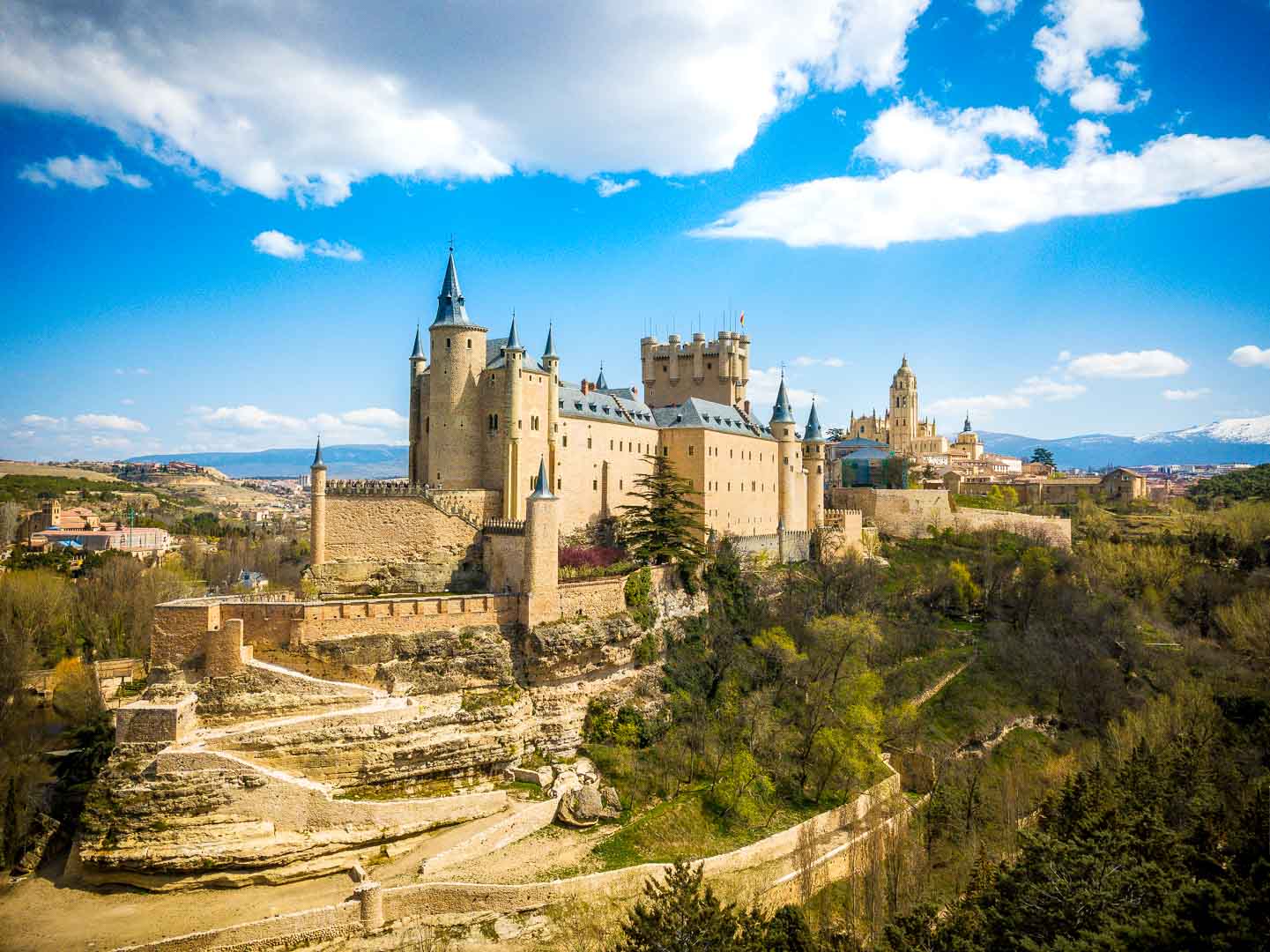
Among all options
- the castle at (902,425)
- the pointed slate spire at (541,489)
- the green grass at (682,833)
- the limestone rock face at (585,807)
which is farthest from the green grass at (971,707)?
the castle at (902,425)

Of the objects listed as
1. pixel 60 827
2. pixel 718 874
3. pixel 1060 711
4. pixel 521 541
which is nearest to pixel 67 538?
pixel 60 827

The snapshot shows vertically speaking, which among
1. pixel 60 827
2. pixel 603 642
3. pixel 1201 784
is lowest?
pixel 60 827

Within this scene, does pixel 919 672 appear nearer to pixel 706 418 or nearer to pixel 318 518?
pixel 706 418

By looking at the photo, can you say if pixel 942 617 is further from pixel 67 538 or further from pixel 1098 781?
pixel 67 538

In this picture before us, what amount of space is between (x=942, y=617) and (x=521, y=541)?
2842cm

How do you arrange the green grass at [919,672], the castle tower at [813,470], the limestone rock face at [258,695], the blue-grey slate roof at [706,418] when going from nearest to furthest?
the limestone rock face at [258,695], the green grass at [919,672], the blue-grey slate roof at [706,418], the castle tower at [813,470]

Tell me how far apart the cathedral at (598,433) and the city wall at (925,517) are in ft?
16.5

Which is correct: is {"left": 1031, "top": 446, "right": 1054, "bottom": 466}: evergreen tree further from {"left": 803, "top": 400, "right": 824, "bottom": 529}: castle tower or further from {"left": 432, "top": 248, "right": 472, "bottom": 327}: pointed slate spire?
{"left": 432, "top": 248, "right": 472, "bottom": 327}: pointed slate spire

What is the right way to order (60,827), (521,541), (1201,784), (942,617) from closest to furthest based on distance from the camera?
1. (1201,784)
2. (60,827)
3. (521,541)
4. (942,617)

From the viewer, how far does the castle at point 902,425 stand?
107062mm

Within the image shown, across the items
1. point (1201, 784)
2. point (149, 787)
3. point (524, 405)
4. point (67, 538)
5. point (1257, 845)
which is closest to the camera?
point (1257, 845)

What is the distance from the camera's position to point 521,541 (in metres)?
35.4

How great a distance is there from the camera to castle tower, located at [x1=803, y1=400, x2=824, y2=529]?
58.6 metres

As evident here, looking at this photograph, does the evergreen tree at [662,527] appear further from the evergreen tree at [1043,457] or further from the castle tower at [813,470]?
the evergreen tree at [1043,457]
